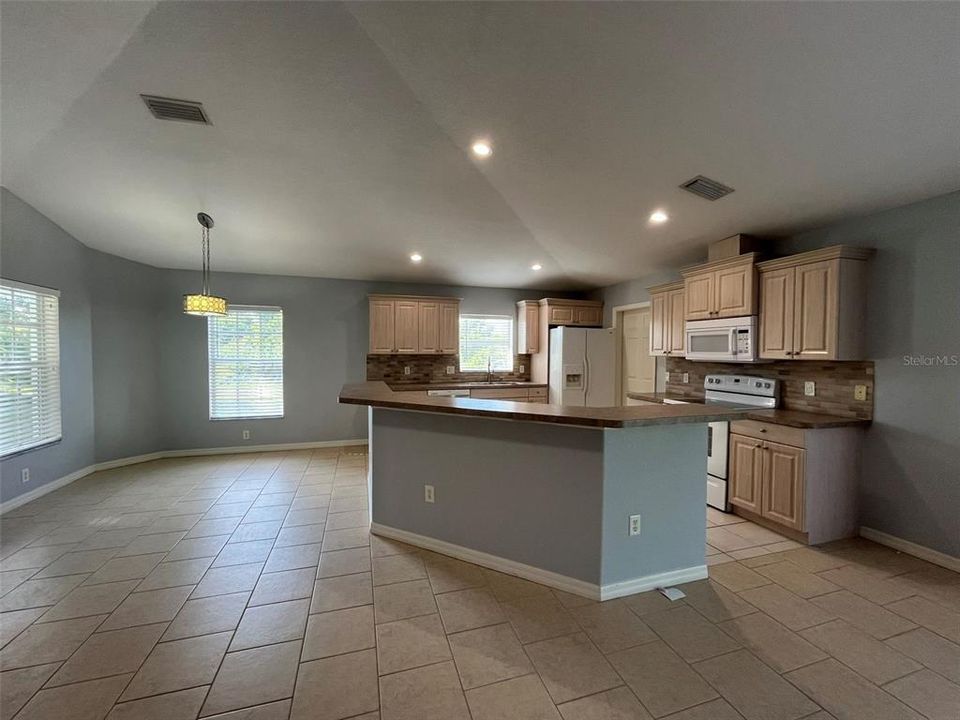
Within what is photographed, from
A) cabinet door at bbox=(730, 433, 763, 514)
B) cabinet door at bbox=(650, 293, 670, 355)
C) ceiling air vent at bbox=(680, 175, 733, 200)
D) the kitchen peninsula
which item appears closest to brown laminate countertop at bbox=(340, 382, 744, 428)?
the kitchen peninsula

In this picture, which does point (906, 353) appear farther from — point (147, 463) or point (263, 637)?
point (147, 463)

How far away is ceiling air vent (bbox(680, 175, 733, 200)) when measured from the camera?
2.97 meters

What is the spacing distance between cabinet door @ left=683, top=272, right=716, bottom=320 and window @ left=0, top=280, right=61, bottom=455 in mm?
6078

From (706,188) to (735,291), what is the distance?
1.05 meters

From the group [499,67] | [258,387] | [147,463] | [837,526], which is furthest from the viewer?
[258,387]

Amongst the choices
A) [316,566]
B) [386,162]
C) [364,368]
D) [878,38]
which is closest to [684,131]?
[878,38]

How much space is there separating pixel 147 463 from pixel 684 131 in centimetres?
639

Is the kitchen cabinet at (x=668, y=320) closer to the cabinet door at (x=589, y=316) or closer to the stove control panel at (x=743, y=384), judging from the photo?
the stove control panel at (x=743, y=384)

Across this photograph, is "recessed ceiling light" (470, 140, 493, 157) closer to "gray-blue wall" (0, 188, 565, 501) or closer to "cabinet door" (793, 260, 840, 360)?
"cabinet door" (793, 260, 840, 360)

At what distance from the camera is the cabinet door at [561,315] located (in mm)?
6098

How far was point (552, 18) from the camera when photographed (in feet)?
6.35

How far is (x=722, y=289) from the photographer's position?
3752mm

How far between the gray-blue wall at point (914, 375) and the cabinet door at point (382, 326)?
188 inches

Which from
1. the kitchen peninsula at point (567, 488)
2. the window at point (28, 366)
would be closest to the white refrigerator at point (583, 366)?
the kitchen peninsula at point (567, 488)
